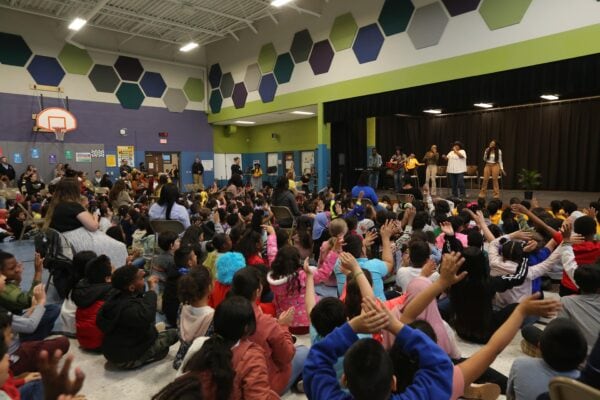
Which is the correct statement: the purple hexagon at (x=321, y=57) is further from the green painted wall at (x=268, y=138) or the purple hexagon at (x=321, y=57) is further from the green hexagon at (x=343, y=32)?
the green painted wall at (x=268, y=138)

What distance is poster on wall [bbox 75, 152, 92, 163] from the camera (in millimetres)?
12297

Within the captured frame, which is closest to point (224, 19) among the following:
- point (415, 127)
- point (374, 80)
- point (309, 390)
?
point (374, 80)

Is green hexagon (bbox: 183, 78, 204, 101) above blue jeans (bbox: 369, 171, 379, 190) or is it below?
above

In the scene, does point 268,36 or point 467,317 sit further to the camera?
point 268,36

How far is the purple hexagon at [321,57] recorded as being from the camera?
34.7 ft

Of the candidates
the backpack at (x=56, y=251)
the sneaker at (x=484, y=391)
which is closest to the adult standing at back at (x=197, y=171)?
the backpack at (x=56, y=251)

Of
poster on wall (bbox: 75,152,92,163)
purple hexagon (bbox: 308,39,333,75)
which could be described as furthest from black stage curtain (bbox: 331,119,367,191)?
poster on wall (bbox: 75,152,92,163)

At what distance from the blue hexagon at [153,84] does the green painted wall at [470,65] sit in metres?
5.49

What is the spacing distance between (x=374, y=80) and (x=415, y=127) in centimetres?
604

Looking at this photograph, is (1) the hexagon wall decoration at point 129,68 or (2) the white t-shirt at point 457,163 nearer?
(2) the white t-shirt at point 457,163

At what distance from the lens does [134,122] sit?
13523 millimetres

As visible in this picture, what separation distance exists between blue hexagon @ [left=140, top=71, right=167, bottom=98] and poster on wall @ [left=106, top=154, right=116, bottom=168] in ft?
8.63

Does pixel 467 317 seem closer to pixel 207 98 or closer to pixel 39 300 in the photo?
pixel 39 300

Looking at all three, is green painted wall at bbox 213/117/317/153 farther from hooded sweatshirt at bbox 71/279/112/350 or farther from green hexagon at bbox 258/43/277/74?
hooded sweatshirt at bbox 71/279/112/350
